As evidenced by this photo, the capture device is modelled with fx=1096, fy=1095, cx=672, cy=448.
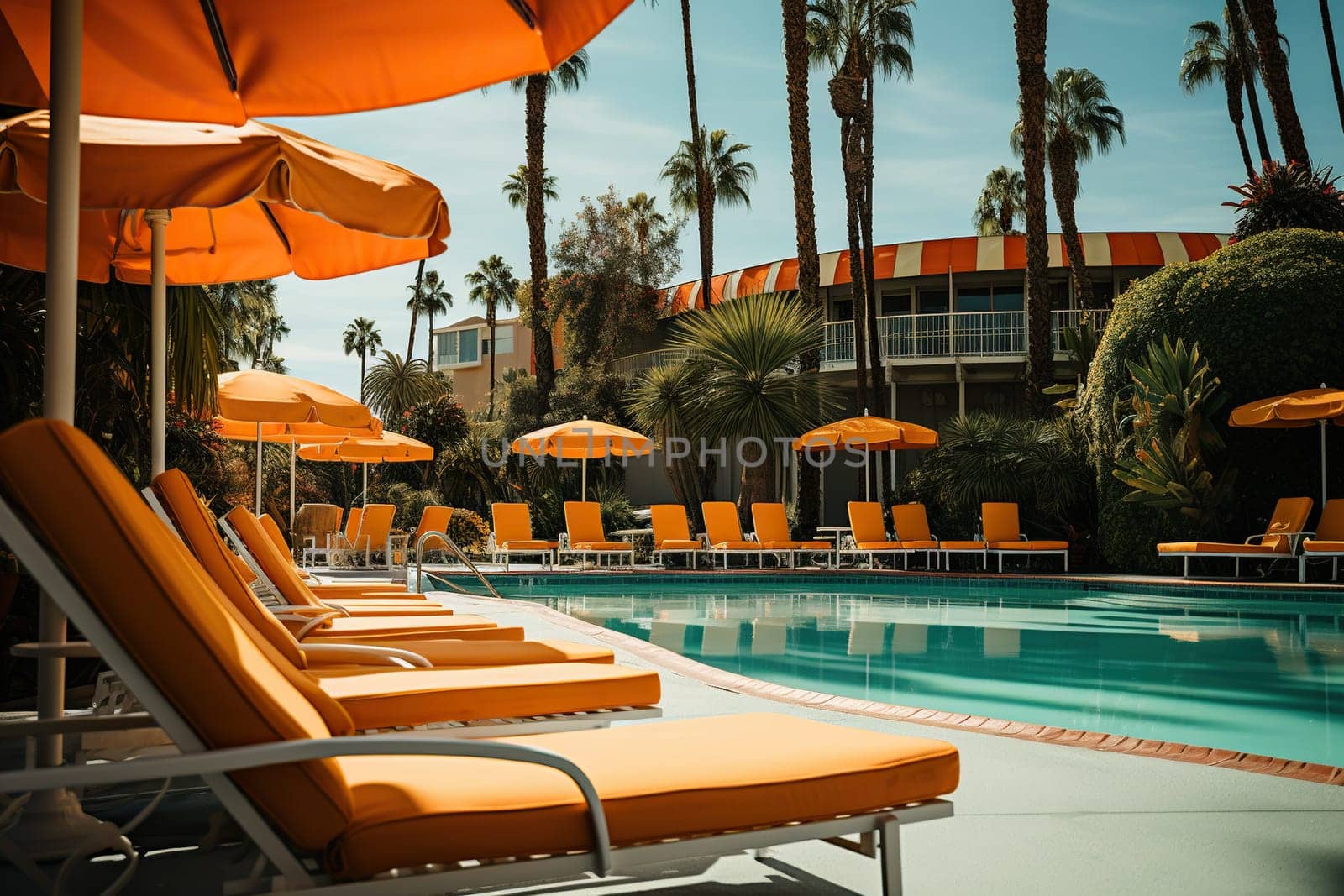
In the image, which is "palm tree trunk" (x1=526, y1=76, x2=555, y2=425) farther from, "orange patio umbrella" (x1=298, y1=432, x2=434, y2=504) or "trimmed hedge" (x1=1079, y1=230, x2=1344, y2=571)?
"trimmed hedge" (x1=1079, y1=230, x2=1344, y2=571)

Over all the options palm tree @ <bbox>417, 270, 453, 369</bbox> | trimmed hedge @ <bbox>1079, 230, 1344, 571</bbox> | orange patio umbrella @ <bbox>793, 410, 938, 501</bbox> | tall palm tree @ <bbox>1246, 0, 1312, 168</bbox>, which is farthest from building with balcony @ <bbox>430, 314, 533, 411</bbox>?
trimmed hedge @ <bbox>1079, 230, 1344, 571</bbox>

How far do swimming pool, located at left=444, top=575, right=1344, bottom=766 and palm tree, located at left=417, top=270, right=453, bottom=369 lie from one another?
126 feet

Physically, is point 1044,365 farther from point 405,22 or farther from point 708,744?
point 708,744

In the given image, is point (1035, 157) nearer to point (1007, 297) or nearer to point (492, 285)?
point (1007, 297)

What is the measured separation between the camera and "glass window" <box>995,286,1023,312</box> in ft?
91.8

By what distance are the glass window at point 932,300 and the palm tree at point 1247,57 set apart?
781cm

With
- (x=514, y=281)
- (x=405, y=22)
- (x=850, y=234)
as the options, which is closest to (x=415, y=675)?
(x=405, y=22)

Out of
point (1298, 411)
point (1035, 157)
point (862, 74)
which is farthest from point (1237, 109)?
point (1298, 411)

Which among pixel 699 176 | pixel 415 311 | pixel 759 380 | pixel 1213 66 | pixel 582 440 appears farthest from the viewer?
pixel 415 311

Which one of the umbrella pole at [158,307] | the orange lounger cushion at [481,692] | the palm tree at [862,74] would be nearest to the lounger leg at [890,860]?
the orange lounger cushion at [481,692]

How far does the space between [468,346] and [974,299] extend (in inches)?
1063

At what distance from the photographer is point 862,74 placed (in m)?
26.0

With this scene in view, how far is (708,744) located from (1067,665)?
6068mm

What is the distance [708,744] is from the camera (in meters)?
2.30
